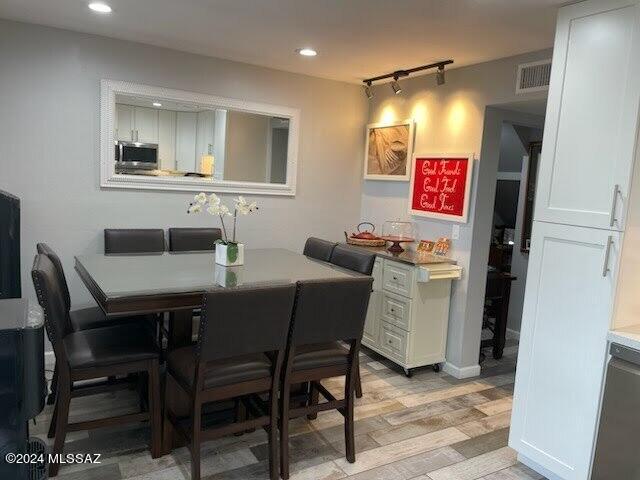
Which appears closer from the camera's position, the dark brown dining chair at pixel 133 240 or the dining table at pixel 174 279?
the dining table at pixel 174 279

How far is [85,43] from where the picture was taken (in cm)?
350

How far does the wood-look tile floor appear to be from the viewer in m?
2.45

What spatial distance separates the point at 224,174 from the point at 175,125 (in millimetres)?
761

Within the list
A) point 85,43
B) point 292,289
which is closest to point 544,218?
point 292,289

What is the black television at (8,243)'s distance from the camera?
2.83m

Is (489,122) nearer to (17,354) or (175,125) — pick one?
(175,125)

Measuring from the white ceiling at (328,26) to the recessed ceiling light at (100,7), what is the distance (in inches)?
1.6

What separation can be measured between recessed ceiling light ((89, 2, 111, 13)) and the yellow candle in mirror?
167 centimetres

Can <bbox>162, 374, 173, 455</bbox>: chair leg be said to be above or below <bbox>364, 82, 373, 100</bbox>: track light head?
below

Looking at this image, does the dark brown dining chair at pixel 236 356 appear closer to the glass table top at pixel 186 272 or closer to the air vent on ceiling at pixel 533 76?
the glass table top at pixel 186 272

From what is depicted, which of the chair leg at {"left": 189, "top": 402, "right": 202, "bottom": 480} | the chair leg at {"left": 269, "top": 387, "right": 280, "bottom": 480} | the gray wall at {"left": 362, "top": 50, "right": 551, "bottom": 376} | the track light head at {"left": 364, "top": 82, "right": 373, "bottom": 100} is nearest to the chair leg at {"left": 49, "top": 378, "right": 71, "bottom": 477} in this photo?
the chair leg at {"left": 189, "top": 402, "right": 202, "bottom": 480}

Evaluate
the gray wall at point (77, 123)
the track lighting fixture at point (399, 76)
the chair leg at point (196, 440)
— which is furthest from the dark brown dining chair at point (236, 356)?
the track lighting fixture at point (399, 76)

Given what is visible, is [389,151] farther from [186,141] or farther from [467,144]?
[186,141]

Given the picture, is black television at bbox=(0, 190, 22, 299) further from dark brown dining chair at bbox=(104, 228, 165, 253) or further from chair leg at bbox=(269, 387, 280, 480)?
chair leg at bbox=(269, 387, 280, 480)
